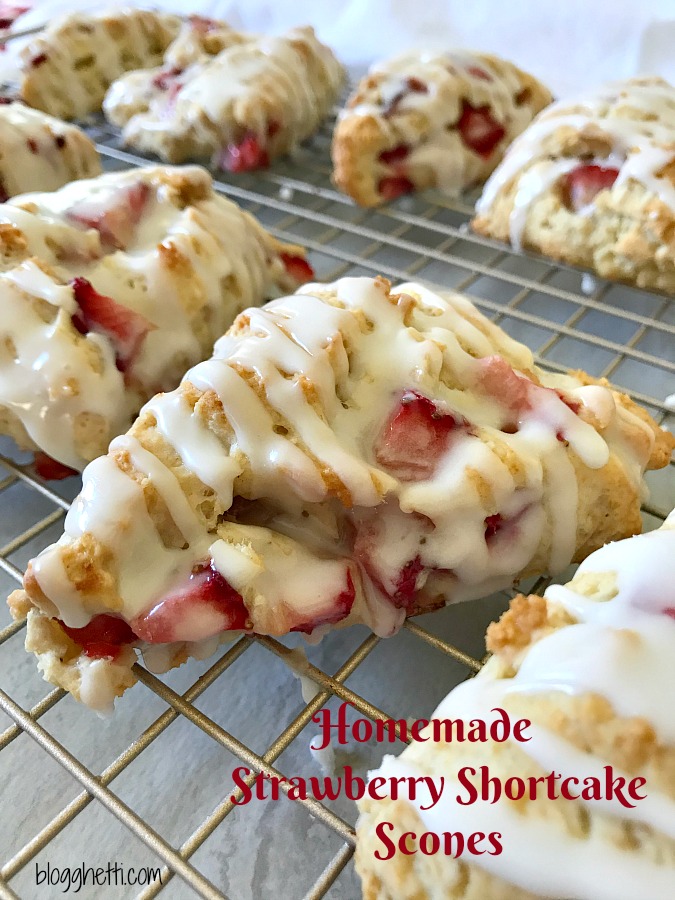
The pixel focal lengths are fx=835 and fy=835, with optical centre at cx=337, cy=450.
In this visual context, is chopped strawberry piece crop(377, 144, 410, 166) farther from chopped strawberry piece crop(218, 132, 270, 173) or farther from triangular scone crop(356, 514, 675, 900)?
triangular scone crop(356, 514, 675, 900)

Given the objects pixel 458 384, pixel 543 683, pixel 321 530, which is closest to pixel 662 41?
pixel 458 384

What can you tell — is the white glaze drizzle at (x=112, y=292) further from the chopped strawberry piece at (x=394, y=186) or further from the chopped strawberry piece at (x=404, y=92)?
the chopped strawberry piece at (x=404, y=92)

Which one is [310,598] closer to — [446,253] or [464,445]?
[464,445]

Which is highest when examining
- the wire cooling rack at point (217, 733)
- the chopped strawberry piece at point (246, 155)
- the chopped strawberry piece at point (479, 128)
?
the chopped strawberry piece at point (479, 128)

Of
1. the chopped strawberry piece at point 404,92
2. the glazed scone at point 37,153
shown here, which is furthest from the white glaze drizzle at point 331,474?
the chopped strawberry piece at point 404,92

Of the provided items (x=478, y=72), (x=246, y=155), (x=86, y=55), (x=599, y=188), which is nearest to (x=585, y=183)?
(x=599, y=188)

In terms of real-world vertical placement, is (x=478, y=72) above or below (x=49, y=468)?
above

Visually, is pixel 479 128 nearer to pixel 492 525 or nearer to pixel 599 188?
pixel 599 188
